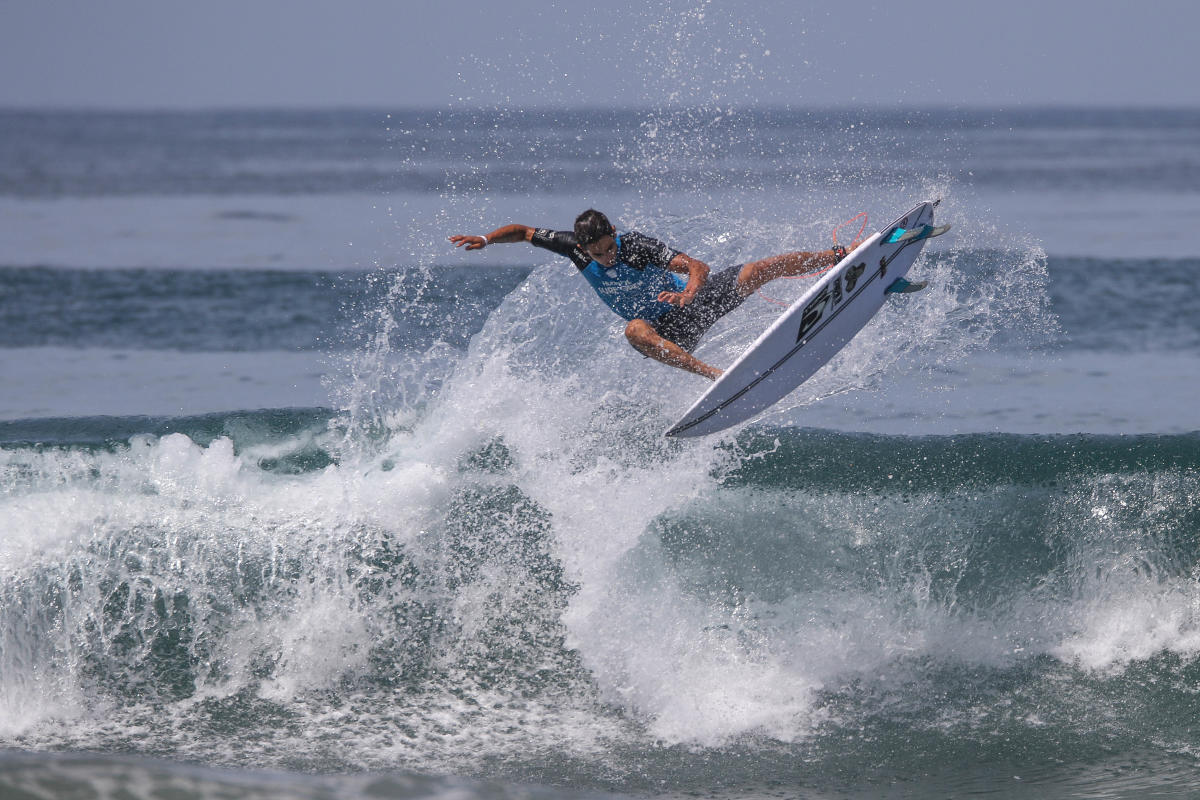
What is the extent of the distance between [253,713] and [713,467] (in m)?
3.43

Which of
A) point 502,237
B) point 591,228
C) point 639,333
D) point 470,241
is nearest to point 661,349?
point 639,333

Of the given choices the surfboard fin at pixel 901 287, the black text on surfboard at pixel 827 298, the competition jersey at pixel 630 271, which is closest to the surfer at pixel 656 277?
the competition jersey at pixel 630 271

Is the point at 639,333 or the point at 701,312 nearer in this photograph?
the point at 639,333

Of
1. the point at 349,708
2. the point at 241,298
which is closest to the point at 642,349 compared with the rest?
the point at 349,708

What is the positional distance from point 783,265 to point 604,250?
4.06 feet

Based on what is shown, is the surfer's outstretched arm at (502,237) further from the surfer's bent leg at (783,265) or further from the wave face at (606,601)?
the wave face at (606,601)

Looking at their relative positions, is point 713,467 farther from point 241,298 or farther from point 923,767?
point 241,298

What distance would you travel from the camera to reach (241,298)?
747 inches

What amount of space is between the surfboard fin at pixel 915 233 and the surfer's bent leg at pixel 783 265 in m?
0.51

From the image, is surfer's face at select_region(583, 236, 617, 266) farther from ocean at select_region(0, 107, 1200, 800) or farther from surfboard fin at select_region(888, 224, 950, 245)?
surfboard fin at select_region(888, 224, 950, 245)

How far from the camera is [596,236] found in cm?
766

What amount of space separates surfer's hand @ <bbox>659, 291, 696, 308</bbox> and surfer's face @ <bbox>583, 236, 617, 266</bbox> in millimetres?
395

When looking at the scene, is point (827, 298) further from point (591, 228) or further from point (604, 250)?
point (591, 228)

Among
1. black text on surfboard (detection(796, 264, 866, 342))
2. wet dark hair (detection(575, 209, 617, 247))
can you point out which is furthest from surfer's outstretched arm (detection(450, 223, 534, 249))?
black text on surfboard (detection(796, 264, 866, 342))
